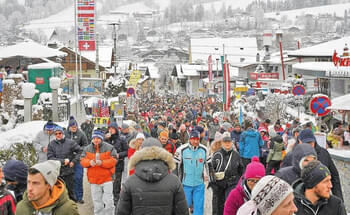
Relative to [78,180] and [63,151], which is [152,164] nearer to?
[63,151]

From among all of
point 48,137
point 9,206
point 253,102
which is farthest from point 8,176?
point 253,102

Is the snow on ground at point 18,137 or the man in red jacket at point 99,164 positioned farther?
the snow on ground at point 18,137

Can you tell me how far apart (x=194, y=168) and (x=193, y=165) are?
5 centimetres

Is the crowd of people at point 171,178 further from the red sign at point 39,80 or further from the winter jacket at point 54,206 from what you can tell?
the red sign at point 39,80

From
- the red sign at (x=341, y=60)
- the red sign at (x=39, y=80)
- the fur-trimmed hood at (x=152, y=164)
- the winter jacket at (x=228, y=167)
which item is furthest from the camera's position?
the red sign at (x=39, y=80)

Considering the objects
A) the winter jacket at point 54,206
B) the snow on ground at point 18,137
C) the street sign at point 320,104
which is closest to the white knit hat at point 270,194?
the winter jacket at point 54,206

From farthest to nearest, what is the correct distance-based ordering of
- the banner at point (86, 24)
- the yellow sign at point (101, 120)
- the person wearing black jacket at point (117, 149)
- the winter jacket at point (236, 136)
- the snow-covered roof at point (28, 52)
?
the snow-covered roof at point (28, 52), the banner at point (86, 24), the yellow sign at point (101, 120), the winter jacket at point (236, 136), the person wearing black jacket at point (117, 149)

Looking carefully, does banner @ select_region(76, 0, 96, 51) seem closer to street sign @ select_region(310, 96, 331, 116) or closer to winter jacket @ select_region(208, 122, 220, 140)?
winter jacket @ select_region(208, 122, 220, 140)

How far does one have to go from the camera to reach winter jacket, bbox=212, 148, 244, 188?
313 inches

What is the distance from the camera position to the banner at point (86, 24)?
22.2 meters

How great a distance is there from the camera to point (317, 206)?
4289 mm

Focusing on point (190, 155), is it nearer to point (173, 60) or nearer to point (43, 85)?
point (43, 85)

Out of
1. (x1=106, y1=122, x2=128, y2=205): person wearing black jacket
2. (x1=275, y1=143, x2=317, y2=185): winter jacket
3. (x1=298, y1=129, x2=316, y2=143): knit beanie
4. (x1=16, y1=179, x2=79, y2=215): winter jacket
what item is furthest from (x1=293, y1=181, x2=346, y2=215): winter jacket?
(x1=106, y1=122, x2=128, y2=205): person wearing black jacket

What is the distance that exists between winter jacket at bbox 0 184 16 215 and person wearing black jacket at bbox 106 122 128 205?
4883mm
